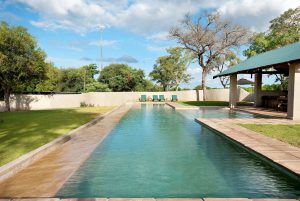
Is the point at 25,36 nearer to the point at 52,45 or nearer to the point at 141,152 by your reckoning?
the point at 52,45

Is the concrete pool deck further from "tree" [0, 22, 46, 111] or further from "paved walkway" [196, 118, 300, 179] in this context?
"tree" [0, 22, 46, 111]

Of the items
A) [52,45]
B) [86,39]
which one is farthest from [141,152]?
[86,39]

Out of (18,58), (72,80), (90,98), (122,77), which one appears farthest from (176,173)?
(72,80)

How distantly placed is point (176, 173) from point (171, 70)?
144ft

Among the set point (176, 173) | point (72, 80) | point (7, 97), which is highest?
point (72, 80)

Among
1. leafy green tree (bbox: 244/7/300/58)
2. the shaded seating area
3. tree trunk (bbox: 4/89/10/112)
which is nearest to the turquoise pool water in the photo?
the shaded seating area

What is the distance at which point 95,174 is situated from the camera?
4.57 metres

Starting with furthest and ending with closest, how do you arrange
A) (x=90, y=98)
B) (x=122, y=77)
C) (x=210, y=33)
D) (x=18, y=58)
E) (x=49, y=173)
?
(x=122, y=77)
(x=90, y=98)
(x=210, y=33)
(x=18, y=58)
(x=49, y=173)

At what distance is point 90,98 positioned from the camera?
31984 millimetres

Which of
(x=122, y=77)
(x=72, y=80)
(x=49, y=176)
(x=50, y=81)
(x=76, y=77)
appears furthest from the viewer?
(x=72, y=80)

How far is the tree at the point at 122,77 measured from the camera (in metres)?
44.6

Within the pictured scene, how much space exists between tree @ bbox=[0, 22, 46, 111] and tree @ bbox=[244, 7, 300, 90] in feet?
74.4

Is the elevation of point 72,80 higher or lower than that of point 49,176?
higher

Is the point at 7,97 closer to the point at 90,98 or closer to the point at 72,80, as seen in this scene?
the point at 90,98
